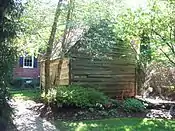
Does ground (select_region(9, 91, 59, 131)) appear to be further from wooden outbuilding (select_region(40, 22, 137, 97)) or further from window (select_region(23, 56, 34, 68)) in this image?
window (select_region(23, 56, 34, 68))

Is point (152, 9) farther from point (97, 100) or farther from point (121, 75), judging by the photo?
point (121, 75)

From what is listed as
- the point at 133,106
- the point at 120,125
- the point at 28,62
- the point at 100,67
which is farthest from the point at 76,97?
the point at 28,62

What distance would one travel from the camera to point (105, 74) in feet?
58.8

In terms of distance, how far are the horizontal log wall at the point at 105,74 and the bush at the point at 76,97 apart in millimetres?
2314

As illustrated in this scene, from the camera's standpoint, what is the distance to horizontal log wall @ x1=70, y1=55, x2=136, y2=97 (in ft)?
55.0

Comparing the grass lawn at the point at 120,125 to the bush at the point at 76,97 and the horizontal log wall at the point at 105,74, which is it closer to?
the bush at the point at 76,97

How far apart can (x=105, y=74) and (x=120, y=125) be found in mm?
6855

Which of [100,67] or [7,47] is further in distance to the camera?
[100,67]

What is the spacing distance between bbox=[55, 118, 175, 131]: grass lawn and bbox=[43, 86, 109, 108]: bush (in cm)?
154

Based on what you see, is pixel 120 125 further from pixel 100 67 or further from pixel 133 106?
pixel 100 67

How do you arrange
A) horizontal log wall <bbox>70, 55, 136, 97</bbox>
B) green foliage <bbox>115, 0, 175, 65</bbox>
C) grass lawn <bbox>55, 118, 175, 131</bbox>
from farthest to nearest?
horizontal log wall <bbox>70, 55, 136, 97</bbox> < green foliage <bbox>115, 0, 175, 65</bbox> < grass lawn <bbox>55, 118, 175, 131</bbox>

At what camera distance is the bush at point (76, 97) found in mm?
13305

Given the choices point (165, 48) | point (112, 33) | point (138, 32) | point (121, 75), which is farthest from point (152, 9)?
point (121, 75)

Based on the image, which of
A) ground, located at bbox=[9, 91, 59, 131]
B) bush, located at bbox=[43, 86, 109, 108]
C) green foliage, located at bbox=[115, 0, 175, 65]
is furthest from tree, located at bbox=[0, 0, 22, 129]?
green foliage, located at bbox=[115, 0, 175, 65]
